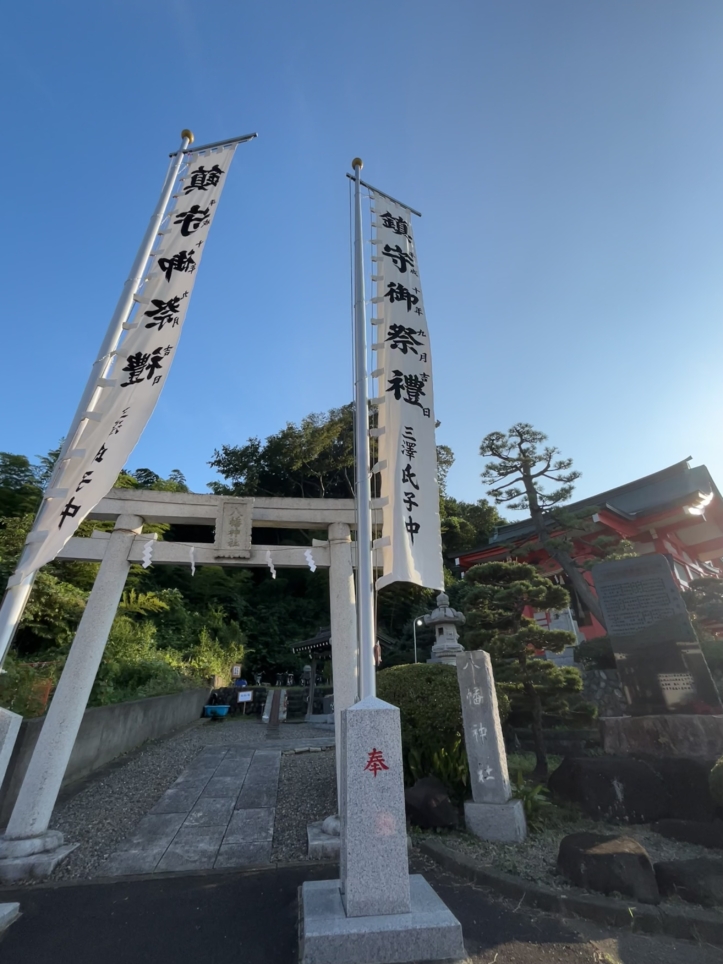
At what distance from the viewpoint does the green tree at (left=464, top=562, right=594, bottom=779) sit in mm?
8445

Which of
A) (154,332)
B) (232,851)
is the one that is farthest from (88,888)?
(154,332)

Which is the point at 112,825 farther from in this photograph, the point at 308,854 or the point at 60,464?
the point at 60,464

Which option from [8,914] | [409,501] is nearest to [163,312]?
[409,501]

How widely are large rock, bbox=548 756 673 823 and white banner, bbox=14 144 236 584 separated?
688 cm

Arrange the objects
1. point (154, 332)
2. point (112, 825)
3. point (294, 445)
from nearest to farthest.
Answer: point (154, 332), point (112, 825), point (294, 445)

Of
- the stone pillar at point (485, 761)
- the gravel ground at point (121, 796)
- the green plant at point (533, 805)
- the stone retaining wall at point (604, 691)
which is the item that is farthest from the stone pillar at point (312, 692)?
the stone pillar at point (485, 761)

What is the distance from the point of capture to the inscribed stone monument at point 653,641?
796cm

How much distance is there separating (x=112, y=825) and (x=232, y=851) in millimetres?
2031

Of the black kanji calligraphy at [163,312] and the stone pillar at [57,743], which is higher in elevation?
the black kanji calligraphy at [163,312]

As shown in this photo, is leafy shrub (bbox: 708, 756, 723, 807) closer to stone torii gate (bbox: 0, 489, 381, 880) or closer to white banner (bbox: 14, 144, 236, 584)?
stone torii gate (bbox: 0, 489, 381, 880)

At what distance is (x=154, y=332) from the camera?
18.3 feet

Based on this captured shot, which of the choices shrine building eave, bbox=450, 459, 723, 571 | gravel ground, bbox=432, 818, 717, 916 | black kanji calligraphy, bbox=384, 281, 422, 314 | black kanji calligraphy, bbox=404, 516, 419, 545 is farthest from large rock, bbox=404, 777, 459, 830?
shrine building eave, bbox=450, 459, 723, 571

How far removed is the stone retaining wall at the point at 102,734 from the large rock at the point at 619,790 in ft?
23.8

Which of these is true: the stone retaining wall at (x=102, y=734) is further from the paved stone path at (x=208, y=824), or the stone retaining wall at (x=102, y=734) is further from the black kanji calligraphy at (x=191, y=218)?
the black kanji calligraphy at (x=191, y=218)
